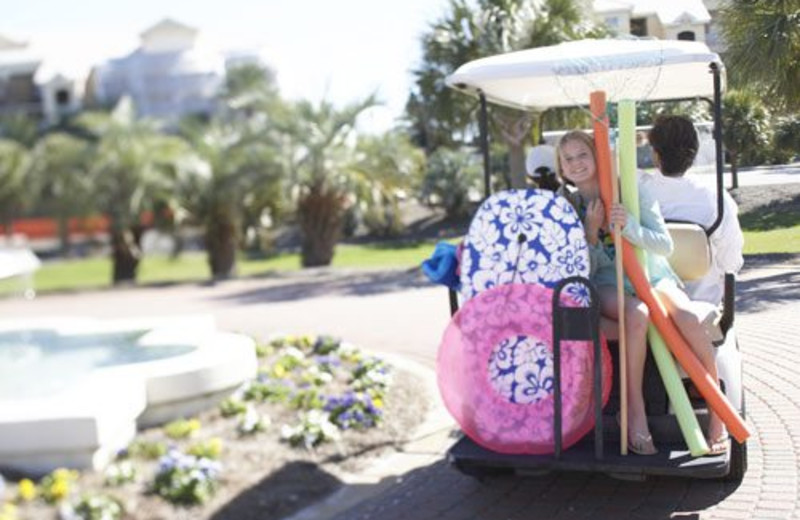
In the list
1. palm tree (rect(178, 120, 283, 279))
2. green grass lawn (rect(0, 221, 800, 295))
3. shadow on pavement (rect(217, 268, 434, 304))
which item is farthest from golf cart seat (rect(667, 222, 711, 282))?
palm tree (rect(178, 120, 283, 279))

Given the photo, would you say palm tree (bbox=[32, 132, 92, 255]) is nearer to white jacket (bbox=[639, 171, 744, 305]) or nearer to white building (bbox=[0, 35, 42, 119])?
white building (bbox=[0, 35, 42, 119])

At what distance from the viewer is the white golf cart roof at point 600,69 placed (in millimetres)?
3752

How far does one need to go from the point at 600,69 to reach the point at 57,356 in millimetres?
6377

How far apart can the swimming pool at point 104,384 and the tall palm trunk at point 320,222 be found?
29.1 ft

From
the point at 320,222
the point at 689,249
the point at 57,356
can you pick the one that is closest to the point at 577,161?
the point at 689,249

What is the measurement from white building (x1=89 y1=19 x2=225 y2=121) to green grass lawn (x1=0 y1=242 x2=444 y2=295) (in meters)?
6.77

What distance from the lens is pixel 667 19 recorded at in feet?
17.5

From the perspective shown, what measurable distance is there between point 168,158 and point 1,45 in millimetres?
5387

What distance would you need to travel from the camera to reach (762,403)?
514 centimetres

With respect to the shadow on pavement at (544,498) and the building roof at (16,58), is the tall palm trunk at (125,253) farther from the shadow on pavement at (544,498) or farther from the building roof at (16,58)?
the shadow on pavement at (544,498)

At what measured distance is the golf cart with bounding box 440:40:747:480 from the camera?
3607mm

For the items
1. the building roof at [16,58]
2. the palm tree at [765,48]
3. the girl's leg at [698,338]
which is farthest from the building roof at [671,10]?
the building roof at [16,58]

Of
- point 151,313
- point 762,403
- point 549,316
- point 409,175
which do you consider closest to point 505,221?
point 549,316

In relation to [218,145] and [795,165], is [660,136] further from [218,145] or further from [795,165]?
[218,145]
